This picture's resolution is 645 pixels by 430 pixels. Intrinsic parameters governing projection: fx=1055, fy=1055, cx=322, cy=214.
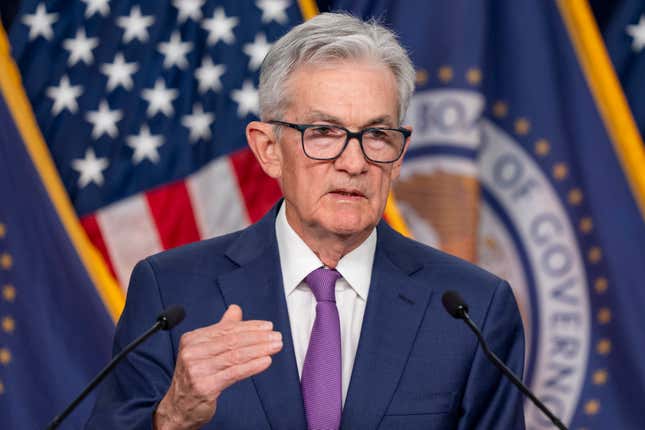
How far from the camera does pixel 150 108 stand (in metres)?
3.66

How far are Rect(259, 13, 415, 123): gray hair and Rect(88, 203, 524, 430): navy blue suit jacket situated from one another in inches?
11.4

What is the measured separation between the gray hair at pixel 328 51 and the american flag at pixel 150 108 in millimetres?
1590

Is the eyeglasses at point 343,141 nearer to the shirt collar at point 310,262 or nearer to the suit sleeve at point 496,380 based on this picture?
the shirt collar at point 310,262

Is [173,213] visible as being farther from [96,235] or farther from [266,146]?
[266,146]

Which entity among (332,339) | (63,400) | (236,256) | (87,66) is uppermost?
(87,66)

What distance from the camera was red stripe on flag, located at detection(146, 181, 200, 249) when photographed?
3.69 meters

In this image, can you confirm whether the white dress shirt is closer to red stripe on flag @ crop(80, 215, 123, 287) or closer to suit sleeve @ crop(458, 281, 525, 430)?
suit sleeve @ crop(458, 281, 525, 430)

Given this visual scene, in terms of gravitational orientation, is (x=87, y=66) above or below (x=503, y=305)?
above

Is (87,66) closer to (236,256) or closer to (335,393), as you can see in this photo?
(236,256)

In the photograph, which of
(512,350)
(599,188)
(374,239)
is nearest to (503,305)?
(512,350)

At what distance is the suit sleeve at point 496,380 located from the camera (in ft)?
6.43

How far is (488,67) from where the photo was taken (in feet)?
12.6

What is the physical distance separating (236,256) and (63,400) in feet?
5.53

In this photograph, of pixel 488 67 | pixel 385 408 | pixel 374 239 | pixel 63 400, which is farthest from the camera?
pixel 488 67
